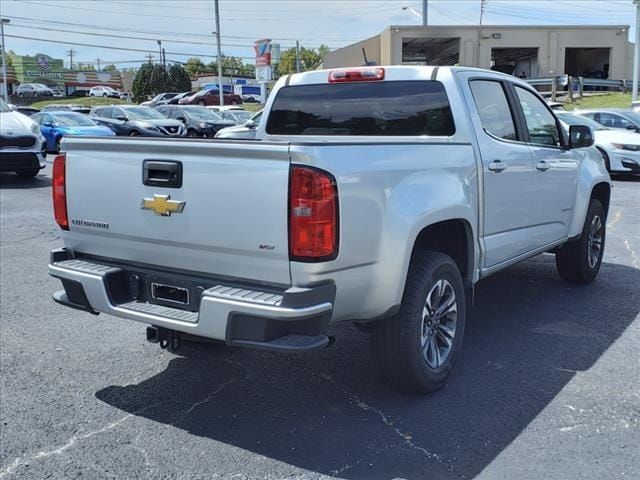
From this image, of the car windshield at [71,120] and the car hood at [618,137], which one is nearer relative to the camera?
the car hood at [618,137]

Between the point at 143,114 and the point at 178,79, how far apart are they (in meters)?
52.3

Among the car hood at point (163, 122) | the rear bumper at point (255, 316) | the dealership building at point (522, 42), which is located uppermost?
the dealership building at point (522, 42)

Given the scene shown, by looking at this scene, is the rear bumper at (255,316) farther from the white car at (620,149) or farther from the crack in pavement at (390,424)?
the white car at (620,149)

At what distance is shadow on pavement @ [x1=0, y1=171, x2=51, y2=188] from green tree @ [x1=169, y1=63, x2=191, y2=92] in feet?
197

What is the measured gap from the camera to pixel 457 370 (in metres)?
4.63

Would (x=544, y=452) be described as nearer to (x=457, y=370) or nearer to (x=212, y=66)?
(x=457, y=370)

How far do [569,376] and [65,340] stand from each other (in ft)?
12.2

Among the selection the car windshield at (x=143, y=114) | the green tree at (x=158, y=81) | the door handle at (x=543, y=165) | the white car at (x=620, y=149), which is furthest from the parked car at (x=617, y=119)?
the green tree at (x=158, y=81)

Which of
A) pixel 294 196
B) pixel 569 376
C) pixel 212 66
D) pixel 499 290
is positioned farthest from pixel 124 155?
pixel 212 66

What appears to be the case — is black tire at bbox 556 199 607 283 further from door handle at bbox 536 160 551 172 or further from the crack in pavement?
the crack in pavement

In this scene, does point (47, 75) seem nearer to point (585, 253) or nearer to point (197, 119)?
point (197, 119)

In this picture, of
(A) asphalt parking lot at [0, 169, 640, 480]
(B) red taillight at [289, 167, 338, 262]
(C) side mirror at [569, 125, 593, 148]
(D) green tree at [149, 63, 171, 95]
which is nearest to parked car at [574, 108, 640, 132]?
(C) side mirror at [569, 125, 593, 148]

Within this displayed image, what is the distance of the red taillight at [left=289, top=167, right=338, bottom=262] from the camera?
3291 mm

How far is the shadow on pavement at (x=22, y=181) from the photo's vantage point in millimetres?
14250
